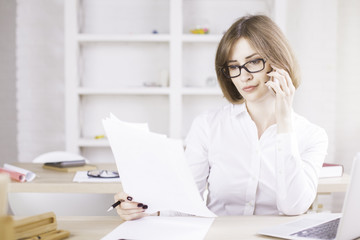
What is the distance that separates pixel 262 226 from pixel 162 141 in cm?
39

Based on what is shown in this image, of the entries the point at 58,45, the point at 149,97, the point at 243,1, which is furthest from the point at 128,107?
the point at 243,1

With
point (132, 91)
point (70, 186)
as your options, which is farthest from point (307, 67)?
point (70, 186)

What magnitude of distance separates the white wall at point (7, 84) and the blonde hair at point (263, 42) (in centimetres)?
268

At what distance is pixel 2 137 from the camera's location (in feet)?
12.1

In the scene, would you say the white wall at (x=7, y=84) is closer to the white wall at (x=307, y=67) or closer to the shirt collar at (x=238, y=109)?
the white wall at (x=307, y=67)

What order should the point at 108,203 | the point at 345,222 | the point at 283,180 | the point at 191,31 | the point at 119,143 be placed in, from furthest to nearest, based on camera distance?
the point at 191,31 → the point at 108,203 → the point at 283,180 → the point at 119,143 → the point at 345,222

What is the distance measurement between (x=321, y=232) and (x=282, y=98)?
523mm

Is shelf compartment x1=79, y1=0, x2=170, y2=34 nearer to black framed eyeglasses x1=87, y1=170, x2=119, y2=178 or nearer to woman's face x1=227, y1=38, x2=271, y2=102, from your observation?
black framed eyeglasses x1=87, y1=170, x2=119, y2=178

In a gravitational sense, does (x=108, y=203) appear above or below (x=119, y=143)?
below

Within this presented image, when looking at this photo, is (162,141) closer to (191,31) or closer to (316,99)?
(191,31)

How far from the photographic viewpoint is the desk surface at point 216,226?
3.56 feet

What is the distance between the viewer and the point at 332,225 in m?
1.13

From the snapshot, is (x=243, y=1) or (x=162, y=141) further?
(x=243, y=1)

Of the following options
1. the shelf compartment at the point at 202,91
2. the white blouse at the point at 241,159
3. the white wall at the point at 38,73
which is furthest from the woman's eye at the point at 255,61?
the white wall at the point at 38,73
